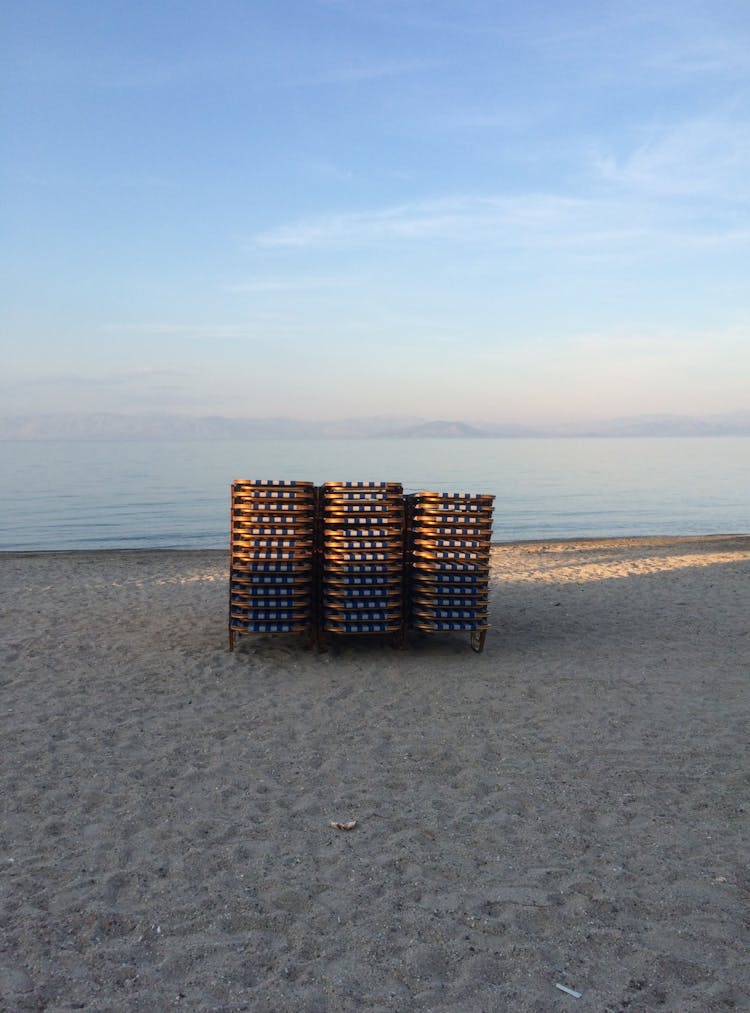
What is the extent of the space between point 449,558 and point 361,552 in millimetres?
986

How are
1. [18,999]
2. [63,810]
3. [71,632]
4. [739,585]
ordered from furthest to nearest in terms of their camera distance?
1. [739,585]
2. [71,632]
3. [63,810]
4. [18,999]

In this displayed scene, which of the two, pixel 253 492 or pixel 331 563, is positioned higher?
pixel 253 492

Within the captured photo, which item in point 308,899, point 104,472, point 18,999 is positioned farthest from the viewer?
point 104,472

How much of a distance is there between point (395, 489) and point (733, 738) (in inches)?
161

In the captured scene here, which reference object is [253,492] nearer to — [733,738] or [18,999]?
[733,738]

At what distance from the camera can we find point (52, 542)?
83.2 feet

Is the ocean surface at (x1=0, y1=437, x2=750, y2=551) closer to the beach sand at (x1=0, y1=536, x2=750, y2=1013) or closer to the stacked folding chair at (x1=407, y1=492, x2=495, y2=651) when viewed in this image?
the stacked folding chair at (x1=407, y1=492, x2=495, y2=651)

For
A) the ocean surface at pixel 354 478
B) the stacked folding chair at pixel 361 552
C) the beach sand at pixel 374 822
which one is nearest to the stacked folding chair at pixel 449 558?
the stacked folding chair at pixel 361 552

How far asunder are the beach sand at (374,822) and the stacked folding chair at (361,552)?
563mm

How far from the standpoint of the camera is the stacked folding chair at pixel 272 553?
875cm

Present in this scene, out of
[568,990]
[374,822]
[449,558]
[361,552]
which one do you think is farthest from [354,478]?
[568,990]

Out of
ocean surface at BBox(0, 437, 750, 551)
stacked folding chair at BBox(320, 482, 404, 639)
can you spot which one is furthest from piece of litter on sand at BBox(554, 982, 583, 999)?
ocean surface at BBox(0, 437, 750, 551)

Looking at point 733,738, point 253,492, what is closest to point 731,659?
point 733,738

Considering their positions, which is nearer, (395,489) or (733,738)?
(733,738)
